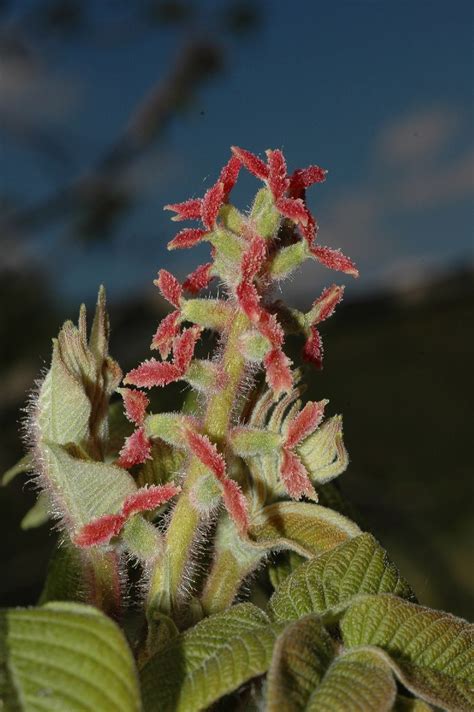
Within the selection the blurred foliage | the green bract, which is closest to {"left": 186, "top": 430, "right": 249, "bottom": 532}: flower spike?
the green bract

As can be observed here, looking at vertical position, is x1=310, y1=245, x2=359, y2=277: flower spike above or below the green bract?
above

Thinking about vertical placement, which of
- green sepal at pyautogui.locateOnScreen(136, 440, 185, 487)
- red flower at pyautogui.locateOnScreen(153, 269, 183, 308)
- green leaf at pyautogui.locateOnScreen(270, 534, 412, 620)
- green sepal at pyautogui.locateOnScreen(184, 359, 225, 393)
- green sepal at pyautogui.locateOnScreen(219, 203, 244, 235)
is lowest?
green leaf at pyautogui.locateOnScreen(270, 534, 412, 620)

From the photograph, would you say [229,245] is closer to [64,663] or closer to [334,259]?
[334,259]

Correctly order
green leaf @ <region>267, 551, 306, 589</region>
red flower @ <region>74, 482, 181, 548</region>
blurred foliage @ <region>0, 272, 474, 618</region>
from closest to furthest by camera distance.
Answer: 1. red flower @ <region>74, 482, 181, 548</region>
2. green leaf @ <region>267, 551, 306, 589</region>
3. blurred foliage @ <region>0, 272, 474, 618</region>

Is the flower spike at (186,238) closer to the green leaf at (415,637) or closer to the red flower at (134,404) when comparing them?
the red flower at (134,404)

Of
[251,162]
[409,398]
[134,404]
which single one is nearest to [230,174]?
[251,162]

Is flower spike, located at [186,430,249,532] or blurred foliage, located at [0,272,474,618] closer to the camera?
flower spike, located at [186,430,249,532]

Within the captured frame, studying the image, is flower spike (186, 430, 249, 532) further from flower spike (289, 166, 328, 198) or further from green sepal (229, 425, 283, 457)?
flower spike (289, 166, 328, 198)
